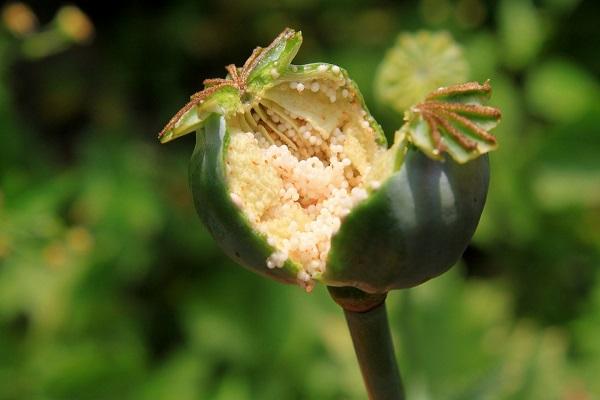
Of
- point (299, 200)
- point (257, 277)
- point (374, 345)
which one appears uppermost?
point (299, 200)

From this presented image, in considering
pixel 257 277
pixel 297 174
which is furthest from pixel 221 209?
pixel 257 277

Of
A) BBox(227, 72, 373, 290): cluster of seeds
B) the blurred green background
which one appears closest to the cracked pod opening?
BBox(227, 72, 373, 290): cluster of seeds

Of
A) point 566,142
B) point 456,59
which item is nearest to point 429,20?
point 566,142

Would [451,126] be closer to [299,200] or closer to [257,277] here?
[299,200]

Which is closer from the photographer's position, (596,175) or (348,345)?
(348,345)

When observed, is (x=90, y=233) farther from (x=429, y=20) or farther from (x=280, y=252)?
(x=280, y=252)

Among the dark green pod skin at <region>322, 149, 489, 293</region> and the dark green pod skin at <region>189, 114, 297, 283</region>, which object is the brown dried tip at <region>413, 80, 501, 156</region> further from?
the dark green pod skin at <region>189, 114, 297, 283</region>
